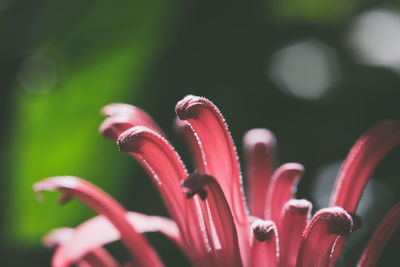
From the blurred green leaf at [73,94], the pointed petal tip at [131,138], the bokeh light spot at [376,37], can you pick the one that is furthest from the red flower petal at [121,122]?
the bokeh light spot at [376,37]

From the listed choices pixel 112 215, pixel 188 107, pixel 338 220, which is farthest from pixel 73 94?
pixel 338 220

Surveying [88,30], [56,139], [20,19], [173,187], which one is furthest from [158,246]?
[173,187]

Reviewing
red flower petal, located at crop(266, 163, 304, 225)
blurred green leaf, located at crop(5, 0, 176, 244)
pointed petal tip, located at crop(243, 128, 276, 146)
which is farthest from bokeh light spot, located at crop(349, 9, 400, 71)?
red flower petal, located at crop(266, 163, 304, 225)

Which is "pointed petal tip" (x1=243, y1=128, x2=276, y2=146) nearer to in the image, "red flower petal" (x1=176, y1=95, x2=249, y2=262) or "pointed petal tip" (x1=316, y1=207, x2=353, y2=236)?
"red flower petal" (x1=176, y1=95, x2=249, y2=262)

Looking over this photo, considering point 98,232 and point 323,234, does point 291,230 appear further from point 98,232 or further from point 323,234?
point 98,232

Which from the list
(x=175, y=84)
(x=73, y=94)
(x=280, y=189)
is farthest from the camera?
(x=175, y=84)
